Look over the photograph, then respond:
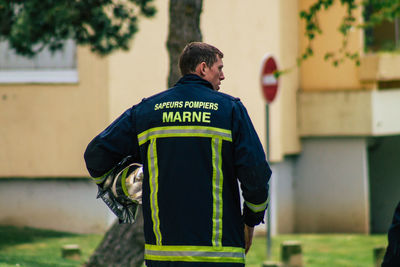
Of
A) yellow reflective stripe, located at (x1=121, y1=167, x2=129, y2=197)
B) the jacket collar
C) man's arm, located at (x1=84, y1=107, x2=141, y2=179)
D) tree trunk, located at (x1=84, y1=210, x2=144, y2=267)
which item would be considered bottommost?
tree trunk, located at (x1=84, y1=210, x2=144, y2=267)

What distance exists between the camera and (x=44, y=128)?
540 inches

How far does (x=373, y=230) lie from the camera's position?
18.3 meters

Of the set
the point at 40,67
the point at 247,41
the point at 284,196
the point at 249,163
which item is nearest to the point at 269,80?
the point at 247,41

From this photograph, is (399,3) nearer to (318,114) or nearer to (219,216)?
(318,114)

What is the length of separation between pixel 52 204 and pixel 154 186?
383 inches

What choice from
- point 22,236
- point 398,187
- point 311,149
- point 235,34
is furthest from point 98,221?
point 398,187

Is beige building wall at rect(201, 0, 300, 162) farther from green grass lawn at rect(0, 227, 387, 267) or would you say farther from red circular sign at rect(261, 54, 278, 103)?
red circular sign at rect(261, 54, 278, 103)

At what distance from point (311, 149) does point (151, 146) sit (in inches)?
492

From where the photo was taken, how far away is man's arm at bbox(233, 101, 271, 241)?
4.14m

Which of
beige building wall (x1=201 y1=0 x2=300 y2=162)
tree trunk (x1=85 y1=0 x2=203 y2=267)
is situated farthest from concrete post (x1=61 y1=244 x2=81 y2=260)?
beige building wall (x1=201 y1=0 x2=300 y2=162)

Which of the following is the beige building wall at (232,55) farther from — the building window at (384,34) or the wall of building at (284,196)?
the building window at (384,34)

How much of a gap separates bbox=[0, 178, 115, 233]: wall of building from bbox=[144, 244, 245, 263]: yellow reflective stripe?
9.58 metres

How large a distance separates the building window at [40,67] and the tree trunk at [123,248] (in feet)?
19.2

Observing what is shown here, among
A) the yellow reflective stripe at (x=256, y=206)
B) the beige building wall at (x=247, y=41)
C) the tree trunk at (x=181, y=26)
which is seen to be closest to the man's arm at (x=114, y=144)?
the yellow reflective stripe at (x=256, y=206)
